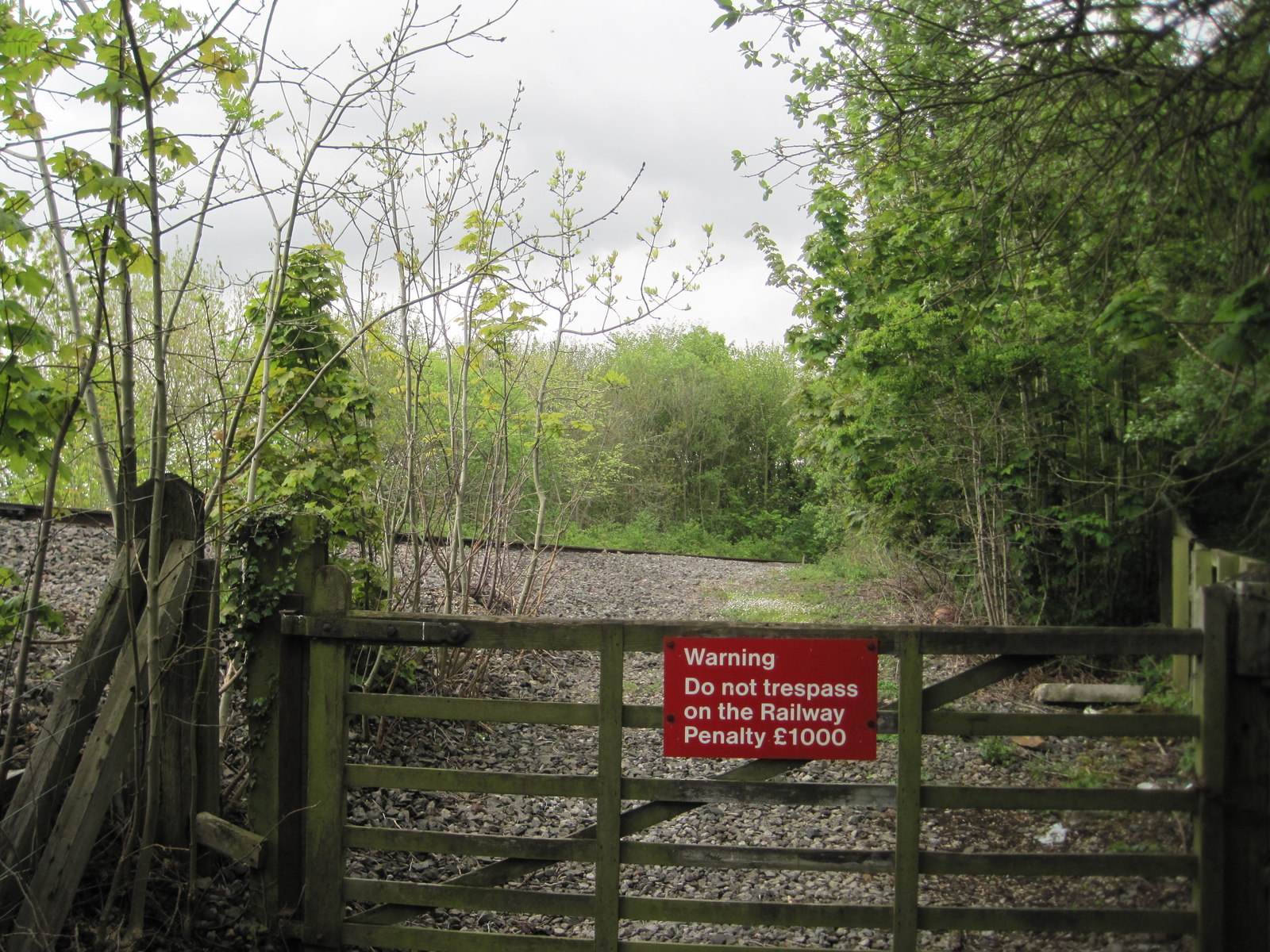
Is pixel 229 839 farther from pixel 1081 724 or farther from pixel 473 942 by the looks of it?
pixel 1081 724

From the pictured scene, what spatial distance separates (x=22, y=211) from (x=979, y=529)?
25.5ft

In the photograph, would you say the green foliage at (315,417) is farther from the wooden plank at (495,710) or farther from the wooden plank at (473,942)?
the wooden plank at (473,942)

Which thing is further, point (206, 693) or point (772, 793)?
point (206, 693)

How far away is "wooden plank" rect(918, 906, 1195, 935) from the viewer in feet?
10.5

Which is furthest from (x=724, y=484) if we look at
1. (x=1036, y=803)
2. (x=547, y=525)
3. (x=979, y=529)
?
(x=1036, y=803)

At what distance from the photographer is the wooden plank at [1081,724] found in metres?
3.20

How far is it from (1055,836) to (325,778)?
13.7 ft

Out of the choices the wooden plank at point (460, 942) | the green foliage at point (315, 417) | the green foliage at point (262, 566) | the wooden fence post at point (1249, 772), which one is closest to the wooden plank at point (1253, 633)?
the wooden fence post at point (1249, 772)

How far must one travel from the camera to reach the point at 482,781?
11.1ft

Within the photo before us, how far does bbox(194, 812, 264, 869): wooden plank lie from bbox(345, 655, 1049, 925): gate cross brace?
0.46 metres

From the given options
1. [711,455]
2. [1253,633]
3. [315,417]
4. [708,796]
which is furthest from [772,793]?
[711,455]

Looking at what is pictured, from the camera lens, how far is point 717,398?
3428cm

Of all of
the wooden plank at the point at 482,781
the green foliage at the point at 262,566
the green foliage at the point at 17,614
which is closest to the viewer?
the wooden plank at the point at 482,781

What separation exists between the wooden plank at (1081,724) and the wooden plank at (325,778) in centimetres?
229
